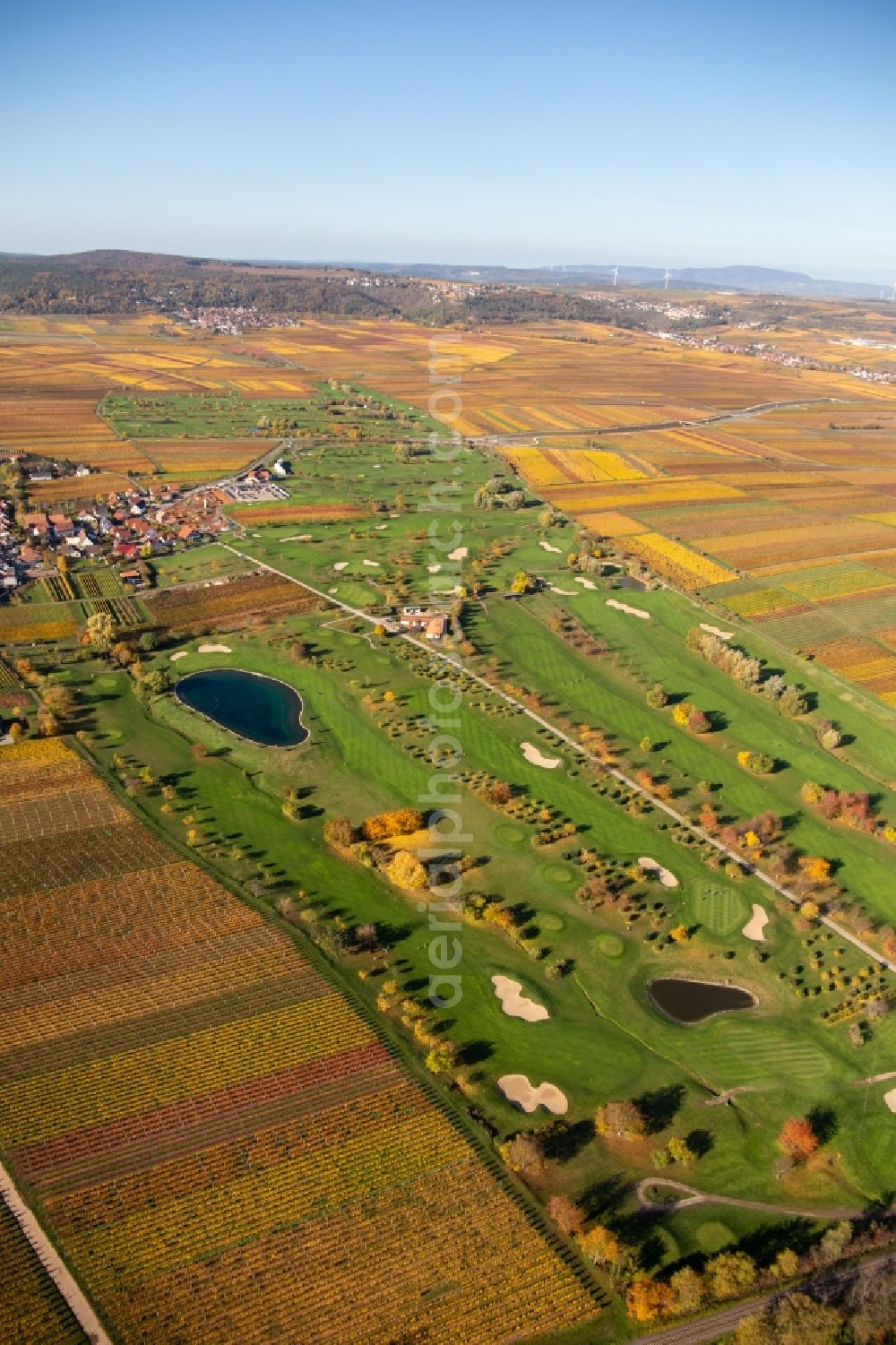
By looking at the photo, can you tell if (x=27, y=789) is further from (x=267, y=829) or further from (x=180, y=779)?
(x=267, y=829)

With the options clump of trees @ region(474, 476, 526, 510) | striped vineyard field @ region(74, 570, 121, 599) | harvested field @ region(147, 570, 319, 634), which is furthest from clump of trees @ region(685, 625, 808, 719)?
striped vineyard field @ region(74, 570, 121, 599)

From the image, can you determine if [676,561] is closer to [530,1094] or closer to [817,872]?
[817,872]

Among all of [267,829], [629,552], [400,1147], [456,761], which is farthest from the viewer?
[629,552]

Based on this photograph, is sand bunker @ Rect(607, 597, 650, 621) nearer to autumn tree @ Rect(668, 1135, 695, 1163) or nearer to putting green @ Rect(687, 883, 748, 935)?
putting green @ Rect(687, 883, 748, 935)

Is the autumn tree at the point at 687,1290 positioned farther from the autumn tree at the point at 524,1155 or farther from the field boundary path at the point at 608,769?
the field boundary path at the point at 608,769

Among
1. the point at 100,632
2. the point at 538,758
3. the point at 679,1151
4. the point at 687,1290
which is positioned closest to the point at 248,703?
the point at 100,632

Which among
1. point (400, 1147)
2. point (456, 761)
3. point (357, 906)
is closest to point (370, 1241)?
point (400, 1147)

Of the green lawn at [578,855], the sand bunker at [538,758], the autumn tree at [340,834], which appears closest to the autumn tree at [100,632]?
the green lawn at [578,855]
